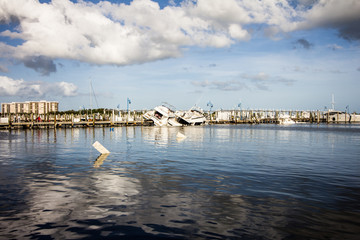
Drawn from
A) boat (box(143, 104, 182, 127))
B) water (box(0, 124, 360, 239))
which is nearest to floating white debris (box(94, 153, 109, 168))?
water (box(0, 124, 360, 239))

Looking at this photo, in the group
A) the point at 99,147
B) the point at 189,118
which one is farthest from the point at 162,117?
the point at 99,147

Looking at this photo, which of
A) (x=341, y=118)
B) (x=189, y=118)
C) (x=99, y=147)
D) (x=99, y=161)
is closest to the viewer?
(x=99, y=161)

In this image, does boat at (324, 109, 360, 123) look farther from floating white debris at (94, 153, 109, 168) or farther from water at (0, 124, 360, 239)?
floating white debris at (94, 153, 109, 168)

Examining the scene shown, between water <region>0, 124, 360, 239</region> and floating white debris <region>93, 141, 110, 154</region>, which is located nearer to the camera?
water <region>0, 124, 360, 239</region>

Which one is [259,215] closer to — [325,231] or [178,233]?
[325,231]

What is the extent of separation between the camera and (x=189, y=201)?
10.2 m

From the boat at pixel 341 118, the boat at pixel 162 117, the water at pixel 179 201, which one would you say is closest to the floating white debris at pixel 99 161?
the water at pixel 179 201

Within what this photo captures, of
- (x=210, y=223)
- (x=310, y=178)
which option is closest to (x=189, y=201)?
(x=210, y=223)

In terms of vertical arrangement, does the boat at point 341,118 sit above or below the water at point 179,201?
above

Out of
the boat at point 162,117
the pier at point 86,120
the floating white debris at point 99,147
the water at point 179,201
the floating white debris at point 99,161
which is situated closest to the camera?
the water at point 179,201

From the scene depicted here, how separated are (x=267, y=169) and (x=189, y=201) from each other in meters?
8.06

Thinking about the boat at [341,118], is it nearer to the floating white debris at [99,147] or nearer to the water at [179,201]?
the water at [179,201]

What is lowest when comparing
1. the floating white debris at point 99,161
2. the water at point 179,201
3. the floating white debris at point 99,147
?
the water at point 179,201

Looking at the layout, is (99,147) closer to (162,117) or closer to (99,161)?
(99,161)
